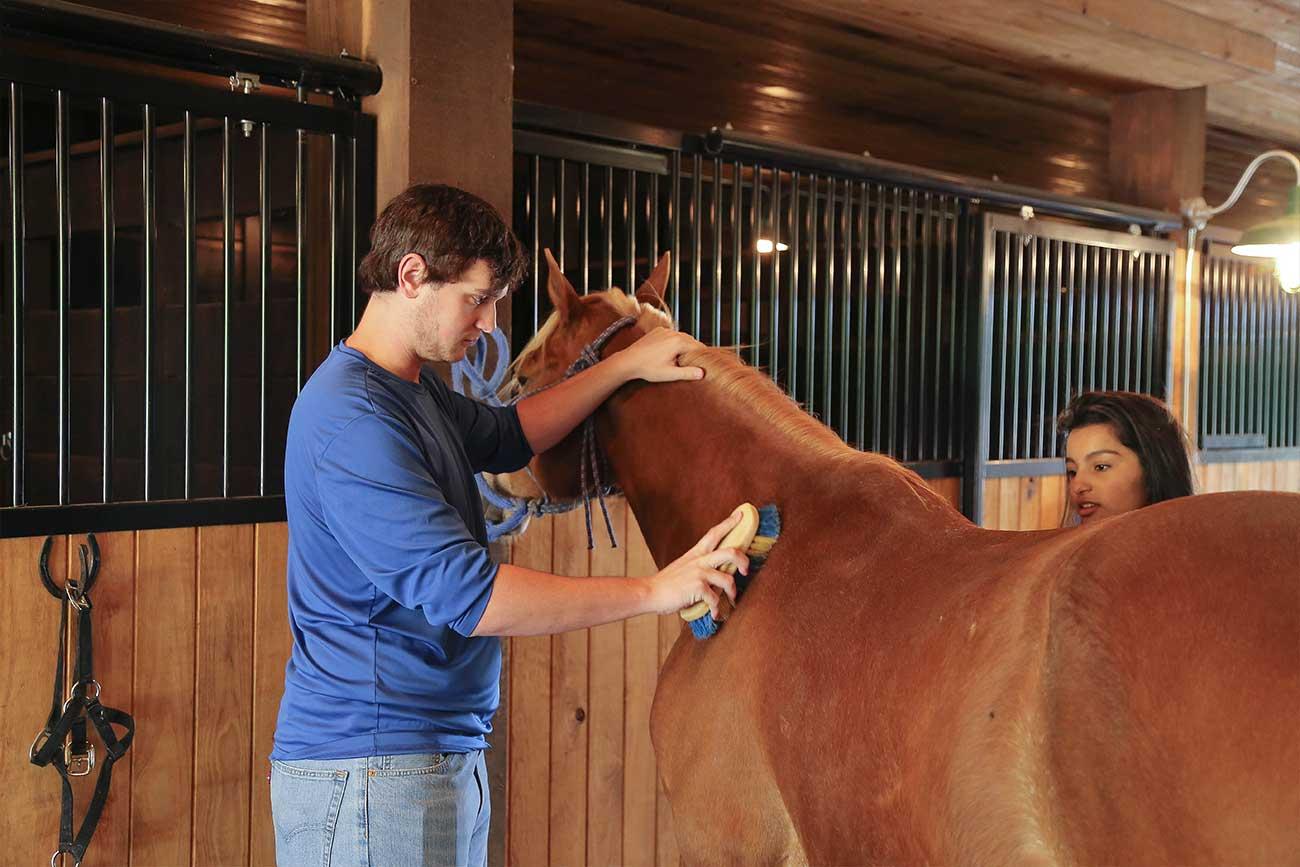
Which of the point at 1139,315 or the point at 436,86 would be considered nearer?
the point at 436,86

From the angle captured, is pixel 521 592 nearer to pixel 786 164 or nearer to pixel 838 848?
pixel 838 848

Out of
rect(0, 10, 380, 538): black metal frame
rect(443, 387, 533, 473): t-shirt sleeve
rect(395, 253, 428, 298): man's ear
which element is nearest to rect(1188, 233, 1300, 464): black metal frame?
rect(443, 387, 533, 473): t-shirt sleeve

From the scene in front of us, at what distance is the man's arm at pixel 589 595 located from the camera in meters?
1.16

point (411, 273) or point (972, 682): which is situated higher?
point (411, 273)

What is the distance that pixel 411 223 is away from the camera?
1.25 m

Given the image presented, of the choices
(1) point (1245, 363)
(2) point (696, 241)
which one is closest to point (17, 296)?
(2) point (696, 241)

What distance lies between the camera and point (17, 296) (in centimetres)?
154

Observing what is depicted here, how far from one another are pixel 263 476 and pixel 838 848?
1.12m

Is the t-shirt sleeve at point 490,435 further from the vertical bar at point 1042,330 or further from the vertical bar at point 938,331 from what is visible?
the vertical bar at point 1042,330

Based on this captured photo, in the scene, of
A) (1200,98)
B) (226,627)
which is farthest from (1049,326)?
(226,627)

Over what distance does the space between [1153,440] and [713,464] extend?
27.2 inches

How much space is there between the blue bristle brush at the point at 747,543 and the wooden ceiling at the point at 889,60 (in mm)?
1219

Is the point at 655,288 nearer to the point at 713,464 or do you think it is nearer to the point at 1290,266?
the point at 713,464

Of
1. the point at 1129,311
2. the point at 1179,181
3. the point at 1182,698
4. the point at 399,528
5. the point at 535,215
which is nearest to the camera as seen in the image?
the point at 1182,698
